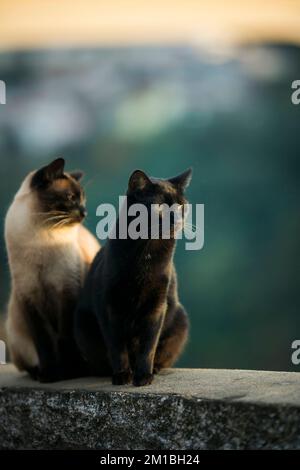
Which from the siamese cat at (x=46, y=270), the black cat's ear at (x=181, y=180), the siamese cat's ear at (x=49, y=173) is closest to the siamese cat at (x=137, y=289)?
the black cat's ear at (x=181, y=180)

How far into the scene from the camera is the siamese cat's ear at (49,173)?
3.53 meters

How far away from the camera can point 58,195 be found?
11.5ft

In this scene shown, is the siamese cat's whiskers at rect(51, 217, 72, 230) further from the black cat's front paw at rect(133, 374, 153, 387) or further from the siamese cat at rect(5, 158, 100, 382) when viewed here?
the black cat's front paw at rect(133, 374, 153, 387)

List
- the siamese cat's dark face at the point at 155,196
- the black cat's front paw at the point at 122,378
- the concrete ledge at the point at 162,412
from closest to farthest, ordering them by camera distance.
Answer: the concrete ledge at the point at 162,412 → the siamese cat's dark face at the point at 155,196 → the black cat's front paw at the point at 122,378

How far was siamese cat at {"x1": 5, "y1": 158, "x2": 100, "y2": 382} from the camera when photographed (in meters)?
3.43

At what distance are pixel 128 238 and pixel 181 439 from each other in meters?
0.84

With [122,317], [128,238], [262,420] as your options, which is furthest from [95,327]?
[262,420]

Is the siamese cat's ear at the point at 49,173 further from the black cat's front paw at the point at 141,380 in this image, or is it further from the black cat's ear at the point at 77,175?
the black cat's front paw at the point at 141,380

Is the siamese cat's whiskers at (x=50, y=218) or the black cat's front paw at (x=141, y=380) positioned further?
the siamese cat's whiskers at (x=50, y=218)

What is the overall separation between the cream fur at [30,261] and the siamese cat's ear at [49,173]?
0.08 metres

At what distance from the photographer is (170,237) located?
118 inches

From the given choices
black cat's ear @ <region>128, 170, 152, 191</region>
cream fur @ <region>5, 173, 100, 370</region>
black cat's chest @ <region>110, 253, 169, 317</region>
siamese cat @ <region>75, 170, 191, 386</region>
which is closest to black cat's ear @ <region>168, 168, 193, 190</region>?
siamese cat @ <region>75, 170, 191, 386</region>

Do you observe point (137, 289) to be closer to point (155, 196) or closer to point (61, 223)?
point (155, 196)

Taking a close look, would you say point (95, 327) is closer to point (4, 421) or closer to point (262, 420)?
point (4, 421)
